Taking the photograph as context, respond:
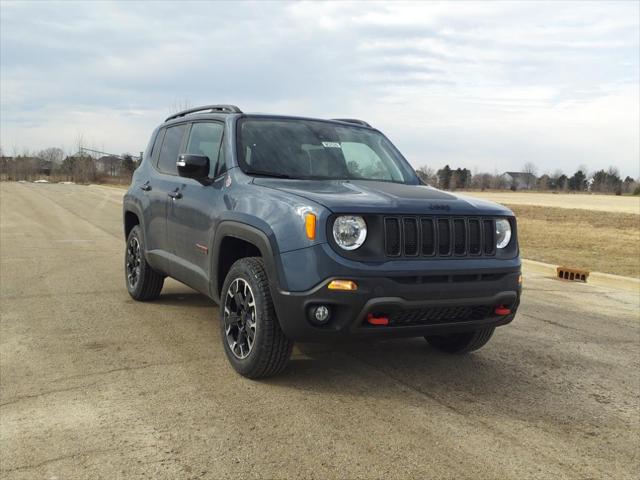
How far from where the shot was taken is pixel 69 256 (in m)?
9.96

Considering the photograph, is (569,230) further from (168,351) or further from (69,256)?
(168,351)

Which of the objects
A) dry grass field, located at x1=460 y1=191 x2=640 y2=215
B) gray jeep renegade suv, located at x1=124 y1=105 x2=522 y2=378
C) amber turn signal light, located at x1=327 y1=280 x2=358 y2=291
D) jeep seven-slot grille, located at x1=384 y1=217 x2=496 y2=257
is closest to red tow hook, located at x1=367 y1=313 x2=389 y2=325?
gray jeep renegade suv, located at x1=124 y1=105 x2=522 y2=378

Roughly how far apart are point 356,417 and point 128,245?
4.17 m

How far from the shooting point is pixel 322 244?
376 centimetres

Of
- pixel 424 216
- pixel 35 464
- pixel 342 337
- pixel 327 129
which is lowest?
pixel 35 464

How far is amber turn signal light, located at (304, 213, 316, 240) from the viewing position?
12.4 feet

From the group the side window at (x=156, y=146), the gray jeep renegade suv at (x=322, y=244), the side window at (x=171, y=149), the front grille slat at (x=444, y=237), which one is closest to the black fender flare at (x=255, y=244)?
the gray jeep renegade suv at (x=322, y=244)

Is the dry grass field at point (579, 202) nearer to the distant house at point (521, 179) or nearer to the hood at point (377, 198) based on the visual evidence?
the hood at point (377, 198)

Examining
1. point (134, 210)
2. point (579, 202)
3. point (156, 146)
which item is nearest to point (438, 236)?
point (156, 146)

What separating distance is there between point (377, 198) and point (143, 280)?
3.43 metres

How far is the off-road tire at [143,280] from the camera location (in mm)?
6504

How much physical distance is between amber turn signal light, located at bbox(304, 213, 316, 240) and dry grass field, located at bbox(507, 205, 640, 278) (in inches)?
319

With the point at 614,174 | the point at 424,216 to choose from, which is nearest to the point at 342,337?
the point at 424,216

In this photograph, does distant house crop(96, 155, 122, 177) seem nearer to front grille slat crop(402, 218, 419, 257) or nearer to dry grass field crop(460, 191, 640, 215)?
dry grass field crop(460, 191, 640, 215)
